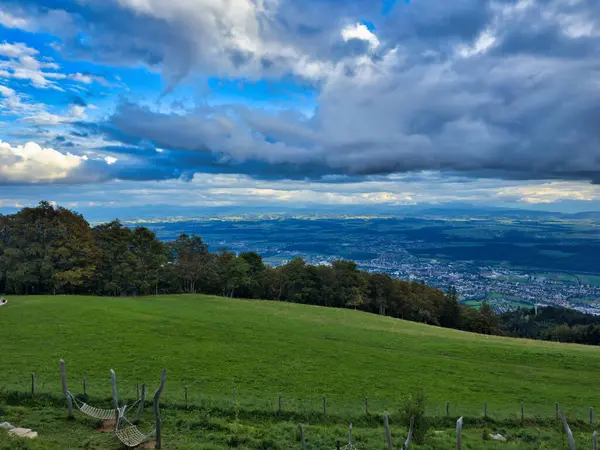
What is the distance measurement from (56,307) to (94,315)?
6311 mm

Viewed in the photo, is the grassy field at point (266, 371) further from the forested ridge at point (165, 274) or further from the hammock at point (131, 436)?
the forested ridge at point (165, 274)

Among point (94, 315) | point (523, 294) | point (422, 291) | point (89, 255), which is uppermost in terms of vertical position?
point (89, 255)

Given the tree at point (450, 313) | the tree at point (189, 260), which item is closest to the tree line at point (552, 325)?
the tree at point (450, 313)

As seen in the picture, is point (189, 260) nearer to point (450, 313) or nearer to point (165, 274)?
point (165, 274)

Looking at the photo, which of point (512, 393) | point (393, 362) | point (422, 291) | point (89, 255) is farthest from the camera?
point (422, 291)

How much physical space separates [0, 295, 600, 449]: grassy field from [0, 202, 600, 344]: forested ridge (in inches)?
564

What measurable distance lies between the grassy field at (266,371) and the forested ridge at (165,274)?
14321mm

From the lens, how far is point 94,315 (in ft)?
128

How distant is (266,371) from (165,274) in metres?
48.8

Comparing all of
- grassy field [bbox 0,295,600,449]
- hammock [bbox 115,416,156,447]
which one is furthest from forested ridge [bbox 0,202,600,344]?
hammock [bbox 115,416,156,447]

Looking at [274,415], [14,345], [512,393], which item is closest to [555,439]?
[512,393]

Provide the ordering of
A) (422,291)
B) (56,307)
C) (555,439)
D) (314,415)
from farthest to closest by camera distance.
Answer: (422,291) → (56,307) → (314,415) → (555,439)

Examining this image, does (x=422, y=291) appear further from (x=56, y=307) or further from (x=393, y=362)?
(x=56, y=307)

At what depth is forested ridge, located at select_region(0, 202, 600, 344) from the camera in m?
57.0
